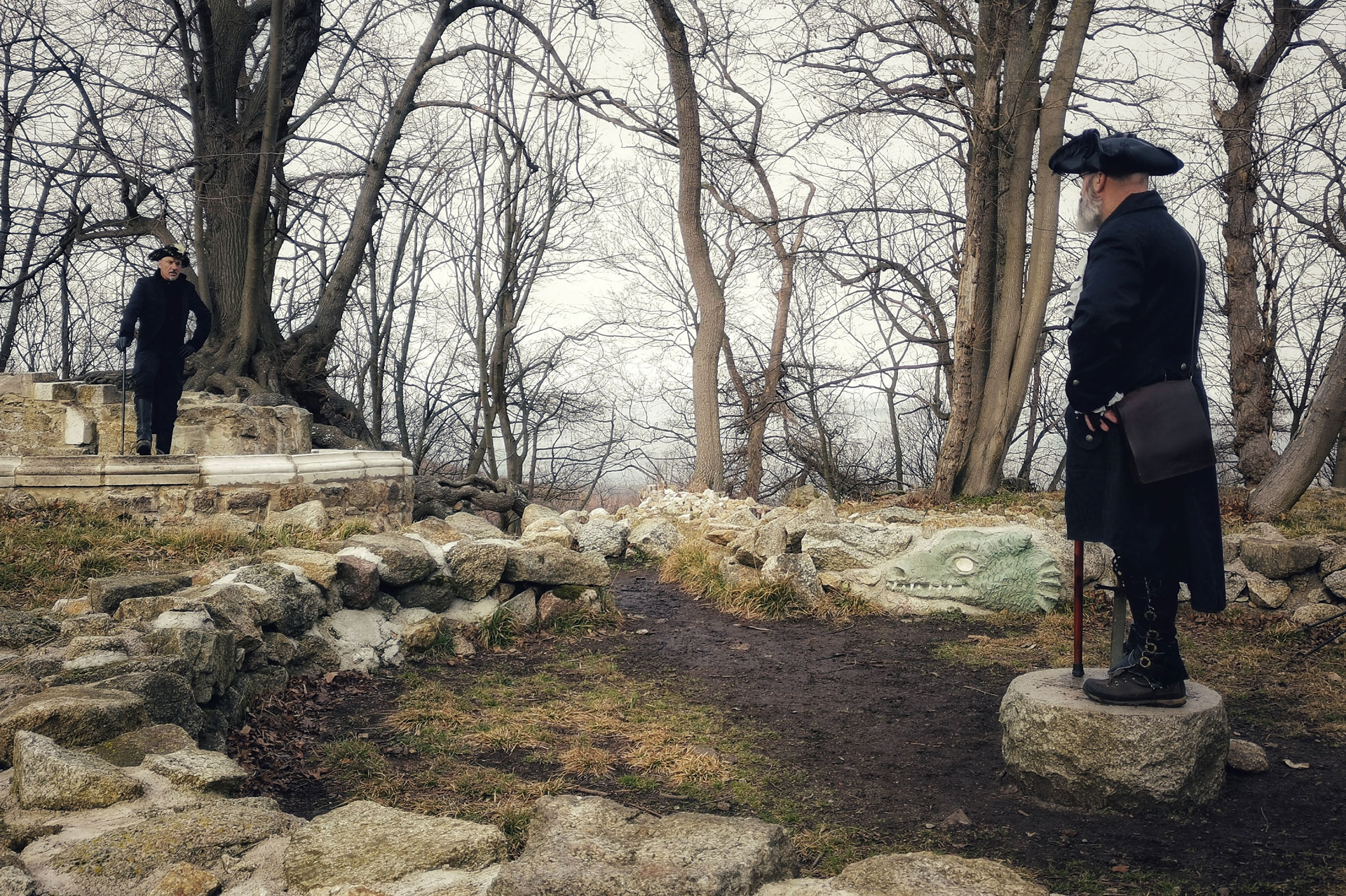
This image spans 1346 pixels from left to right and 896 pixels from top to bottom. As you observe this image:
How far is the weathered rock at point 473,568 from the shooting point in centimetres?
634

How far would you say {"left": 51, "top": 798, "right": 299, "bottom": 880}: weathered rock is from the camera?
2312 millimetres

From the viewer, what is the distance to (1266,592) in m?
6.56

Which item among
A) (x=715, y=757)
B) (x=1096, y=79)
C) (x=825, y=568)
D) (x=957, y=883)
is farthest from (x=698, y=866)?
(x=1096, y=79)

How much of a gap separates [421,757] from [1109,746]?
2651 millimetres

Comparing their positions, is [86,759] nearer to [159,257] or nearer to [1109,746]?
[1109,746]

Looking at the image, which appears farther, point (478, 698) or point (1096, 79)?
point (1096, 79)

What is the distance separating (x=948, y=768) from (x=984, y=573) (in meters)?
3.37

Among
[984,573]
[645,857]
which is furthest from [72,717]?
[984,573]

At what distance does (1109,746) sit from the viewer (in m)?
3.29

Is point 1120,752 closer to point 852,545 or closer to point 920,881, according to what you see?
point 920,881

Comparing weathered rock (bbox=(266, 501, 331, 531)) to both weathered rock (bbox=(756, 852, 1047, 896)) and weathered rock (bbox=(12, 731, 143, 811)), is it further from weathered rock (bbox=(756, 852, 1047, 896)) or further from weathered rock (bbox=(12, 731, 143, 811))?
weathered rock (bbox=(756, 852, 1047, 896))

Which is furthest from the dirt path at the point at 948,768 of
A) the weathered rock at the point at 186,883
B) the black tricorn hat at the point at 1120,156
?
the black tricorn hat at the point at 1120,156

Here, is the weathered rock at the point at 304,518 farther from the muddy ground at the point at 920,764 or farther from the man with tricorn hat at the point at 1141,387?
the man with tricorn hat at the point at 1141,387

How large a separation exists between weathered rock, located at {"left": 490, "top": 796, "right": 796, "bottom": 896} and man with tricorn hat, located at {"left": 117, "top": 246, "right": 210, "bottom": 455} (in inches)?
310
